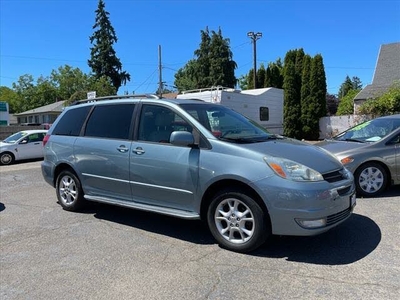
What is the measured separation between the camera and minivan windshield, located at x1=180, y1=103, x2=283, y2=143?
15.7 feet

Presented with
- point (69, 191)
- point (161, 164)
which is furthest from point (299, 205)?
point (69, 191)

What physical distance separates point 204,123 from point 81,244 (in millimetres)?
2211

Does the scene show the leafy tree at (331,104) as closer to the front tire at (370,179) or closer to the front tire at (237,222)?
the front tire at (370,179)

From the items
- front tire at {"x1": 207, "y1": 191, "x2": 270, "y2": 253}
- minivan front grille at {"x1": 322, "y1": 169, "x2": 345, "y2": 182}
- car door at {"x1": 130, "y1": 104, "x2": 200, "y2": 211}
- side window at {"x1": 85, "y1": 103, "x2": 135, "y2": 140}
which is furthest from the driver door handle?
minivan front grille at {"x1": 322, "y1": 169, "x2": 345, "y2": 182}

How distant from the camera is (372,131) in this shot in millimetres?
7555

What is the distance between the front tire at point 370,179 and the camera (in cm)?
685

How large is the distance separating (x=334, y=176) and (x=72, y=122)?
4.34m

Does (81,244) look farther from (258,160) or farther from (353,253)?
(353,253)

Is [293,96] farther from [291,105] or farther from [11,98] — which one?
[11,98]

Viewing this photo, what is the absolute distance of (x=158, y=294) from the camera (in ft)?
11.4

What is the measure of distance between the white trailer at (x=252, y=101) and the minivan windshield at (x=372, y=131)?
7767 millimetres

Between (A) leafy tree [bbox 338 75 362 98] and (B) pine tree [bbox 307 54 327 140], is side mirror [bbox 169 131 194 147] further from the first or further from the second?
(A) leafy tree [bbox 338 75 362 98]

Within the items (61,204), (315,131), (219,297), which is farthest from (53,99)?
(219,297)

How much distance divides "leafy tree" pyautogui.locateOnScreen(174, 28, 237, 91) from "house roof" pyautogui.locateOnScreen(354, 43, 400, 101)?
2856cm
